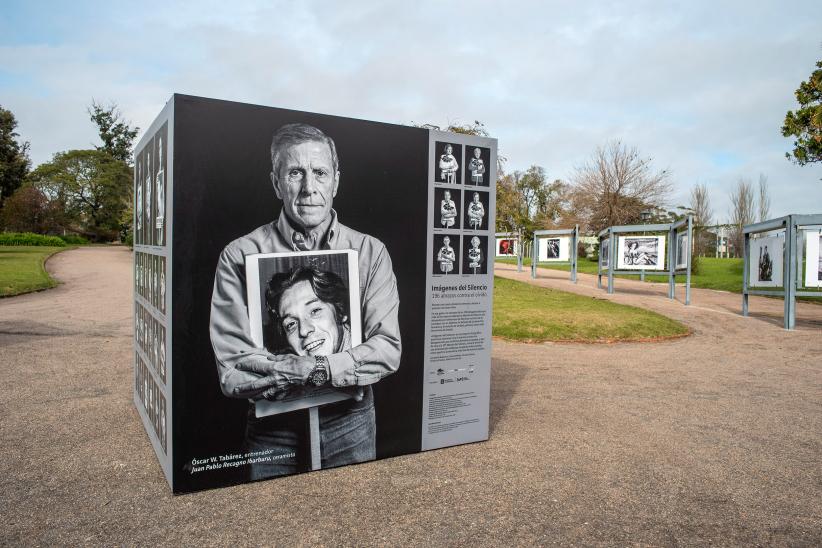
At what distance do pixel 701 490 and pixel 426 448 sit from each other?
7.41 feet

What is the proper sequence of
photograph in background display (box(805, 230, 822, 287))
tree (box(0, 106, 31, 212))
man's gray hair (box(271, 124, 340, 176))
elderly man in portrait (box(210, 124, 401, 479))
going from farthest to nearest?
1. tree (box(0, 106, 31, 212))
2. photograph in background display (box(805, 230, 822, 287))
3. man's gray hair (box(271, 124, 340, 176))
4. elderly man in portrait (box(210, 124, 401, 479))

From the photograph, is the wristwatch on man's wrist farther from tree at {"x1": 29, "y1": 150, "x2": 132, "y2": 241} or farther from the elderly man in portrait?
tree at {"x1": 29, "y1": 150, "x2": 132, "y2": 241}

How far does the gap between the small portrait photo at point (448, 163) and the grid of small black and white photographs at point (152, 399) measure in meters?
3.01

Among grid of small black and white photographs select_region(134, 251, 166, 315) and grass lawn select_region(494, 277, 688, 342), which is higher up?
grid of small black and white photographs select_region(134, 251, 166, 315)

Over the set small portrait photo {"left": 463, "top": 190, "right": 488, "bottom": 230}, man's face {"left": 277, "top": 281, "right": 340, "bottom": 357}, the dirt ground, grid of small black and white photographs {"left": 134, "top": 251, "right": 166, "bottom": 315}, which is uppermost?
small portrait photo {"left": 463, "top": 190, "right": 488, "bottom": 230}

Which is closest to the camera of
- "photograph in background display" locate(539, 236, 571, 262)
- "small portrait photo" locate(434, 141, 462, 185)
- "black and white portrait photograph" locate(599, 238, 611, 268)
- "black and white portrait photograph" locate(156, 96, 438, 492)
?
"black and white portrait photograph" locate(156, 96, 438, 492)

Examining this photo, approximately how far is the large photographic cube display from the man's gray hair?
11 millimetres

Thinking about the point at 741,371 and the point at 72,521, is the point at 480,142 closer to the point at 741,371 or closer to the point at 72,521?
the point at 72,521

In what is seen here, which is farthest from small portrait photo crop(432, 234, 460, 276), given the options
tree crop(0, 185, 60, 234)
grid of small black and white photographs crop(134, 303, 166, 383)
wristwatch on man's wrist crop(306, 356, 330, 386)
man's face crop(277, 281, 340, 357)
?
tree crop(0, 185, 60, 234)

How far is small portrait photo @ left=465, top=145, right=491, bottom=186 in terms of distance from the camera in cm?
516

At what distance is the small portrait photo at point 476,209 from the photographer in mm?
5172

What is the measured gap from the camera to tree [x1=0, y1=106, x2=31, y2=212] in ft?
131

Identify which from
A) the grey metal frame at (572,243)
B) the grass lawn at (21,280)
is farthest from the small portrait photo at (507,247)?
the grass lawn at (21,280)

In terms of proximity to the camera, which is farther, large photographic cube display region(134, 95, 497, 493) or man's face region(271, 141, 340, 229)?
man's face region(271, 141, 340, 229)
